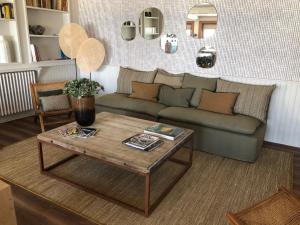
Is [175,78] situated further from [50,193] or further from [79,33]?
[50,193]

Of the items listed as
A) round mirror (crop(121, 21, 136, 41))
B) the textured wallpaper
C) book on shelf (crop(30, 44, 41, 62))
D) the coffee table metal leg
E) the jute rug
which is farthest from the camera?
round mirror (crop(121, 21, 136, 41))

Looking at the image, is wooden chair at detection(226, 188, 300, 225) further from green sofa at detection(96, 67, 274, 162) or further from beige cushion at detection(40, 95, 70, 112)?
beige cushion at detection(40, 95, 70, 112)

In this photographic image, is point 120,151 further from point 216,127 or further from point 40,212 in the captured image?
point 216,127

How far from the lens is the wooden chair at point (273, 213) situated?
4.69ft

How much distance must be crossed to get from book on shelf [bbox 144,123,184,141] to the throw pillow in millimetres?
1006

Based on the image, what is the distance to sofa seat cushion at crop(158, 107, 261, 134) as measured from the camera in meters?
2.82

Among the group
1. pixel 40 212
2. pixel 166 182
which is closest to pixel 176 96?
pixel 166 182

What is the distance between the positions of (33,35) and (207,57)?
2.67 m

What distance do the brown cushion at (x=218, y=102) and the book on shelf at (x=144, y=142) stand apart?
1.23 meters

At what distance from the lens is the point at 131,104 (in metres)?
3.53

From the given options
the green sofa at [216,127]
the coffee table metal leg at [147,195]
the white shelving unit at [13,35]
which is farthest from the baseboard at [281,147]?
the white shelving unit at [13,35]

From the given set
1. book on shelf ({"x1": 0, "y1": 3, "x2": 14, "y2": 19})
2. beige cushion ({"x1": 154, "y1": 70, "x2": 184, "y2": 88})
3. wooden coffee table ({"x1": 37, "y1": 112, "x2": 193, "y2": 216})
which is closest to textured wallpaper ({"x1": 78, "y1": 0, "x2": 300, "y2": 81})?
beige cushion ({"x1": 154, "y1": 70, "x2": 184, "y2": 88})

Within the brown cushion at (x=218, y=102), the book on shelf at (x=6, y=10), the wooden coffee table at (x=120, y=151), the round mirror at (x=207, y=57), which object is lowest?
the wooden coffee table at (x=120, y=151)

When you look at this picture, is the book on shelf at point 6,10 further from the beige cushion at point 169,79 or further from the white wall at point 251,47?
the beige cushion at point 169,79
